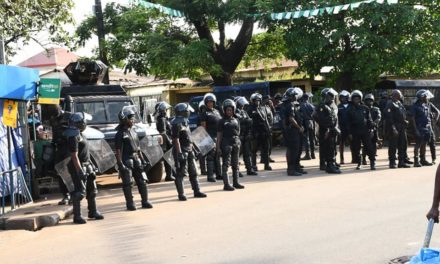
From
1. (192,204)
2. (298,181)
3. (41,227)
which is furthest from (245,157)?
(41,227)

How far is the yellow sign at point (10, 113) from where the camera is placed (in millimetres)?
10823

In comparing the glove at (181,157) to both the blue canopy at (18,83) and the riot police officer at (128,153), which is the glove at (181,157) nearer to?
the riot police officer at (128,153)

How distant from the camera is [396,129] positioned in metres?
14.3

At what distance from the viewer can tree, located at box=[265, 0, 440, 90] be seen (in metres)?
20.8

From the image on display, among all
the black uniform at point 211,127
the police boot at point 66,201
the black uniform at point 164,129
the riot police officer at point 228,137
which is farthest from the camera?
the black uniform at point 164,129

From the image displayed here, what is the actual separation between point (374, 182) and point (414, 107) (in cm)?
327

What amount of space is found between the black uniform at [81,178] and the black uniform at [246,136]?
5081mm

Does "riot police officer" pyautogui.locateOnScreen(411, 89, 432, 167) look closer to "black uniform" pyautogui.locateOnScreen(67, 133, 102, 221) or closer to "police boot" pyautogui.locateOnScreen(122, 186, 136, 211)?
"police boot" pyautogui.locateOnScreen(122, 186, 136, 211)

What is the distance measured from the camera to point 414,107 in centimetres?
1420

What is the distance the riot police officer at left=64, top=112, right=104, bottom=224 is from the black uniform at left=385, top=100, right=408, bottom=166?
7350 mm

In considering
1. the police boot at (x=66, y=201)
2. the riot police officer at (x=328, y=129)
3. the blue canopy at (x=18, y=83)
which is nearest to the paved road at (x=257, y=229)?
the police boot at (x=66, y=201)

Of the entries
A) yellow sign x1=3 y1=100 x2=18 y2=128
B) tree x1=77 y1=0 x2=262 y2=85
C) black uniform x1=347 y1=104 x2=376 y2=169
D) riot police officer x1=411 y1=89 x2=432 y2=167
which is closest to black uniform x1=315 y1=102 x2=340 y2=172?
black uniform x1=347 y1=104 x2=376 y2=169

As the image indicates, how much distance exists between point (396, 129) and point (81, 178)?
7.93 m

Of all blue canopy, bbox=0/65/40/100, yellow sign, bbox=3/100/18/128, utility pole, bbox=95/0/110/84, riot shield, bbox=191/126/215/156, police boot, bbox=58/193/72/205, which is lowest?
police boot, bbox=58/193/72/205
